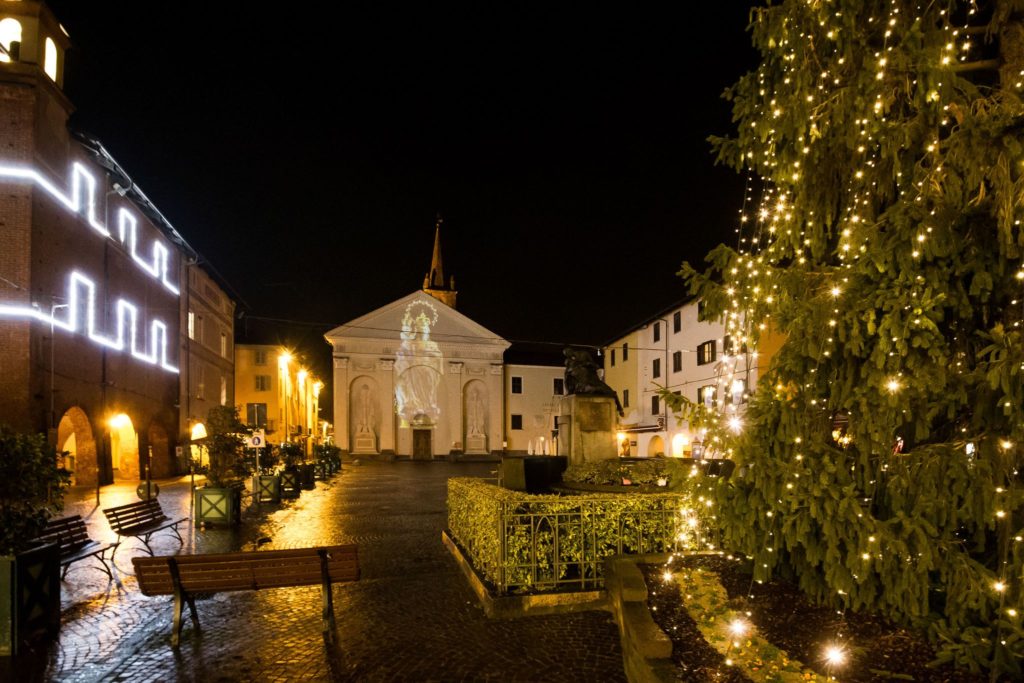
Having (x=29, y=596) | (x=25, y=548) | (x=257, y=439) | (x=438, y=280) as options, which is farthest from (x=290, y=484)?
(x=438, y=280)

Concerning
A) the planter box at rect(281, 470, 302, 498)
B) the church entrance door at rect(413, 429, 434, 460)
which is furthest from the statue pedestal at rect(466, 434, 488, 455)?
the planter box at rect(281, 470, 302, 498)

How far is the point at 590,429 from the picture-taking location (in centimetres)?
1605

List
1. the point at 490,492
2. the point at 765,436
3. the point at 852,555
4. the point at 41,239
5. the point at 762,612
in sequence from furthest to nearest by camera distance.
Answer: the point at 41,239
the point at 490,492
the point at 762,612
the point at 765,436
the point at 852,555

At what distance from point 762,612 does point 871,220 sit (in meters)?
3.35

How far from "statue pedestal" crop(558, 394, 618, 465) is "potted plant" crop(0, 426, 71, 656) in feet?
36.6

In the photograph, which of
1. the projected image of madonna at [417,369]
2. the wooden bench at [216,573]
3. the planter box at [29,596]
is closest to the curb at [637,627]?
the wooden bench at [216,573]

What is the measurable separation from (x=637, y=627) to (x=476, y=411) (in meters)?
52.6

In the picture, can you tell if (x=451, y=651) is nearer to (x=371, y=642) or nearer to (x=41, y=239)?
(x=371, y=642)

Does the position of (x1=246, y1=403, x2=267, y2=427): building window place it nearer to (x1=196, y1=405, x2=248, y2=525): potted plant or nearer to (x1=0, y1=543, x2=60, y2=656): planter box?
(x1=196, y1=405, x2=248, y2=525): potted plant

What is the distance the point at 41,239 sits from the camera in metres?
19.0

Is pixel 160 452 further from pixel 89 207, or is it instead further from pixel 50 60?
pixel 50 60

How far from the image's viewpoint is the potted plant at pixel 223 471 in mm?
13758

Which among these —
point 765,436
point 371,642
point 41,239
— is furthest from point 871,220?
point 41,239

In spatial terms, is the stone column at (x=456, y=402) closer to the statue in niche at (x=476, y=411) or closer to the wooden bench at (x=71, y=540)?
the statue in niche at (x=476, y=411)
